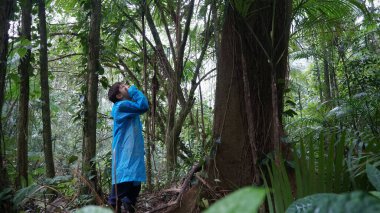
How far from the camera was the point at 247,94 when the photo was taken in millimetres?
2467

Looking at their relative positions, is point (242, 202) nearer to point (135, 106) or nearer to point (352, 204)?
point (352, 204)

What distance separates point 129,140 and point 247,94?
1378mm

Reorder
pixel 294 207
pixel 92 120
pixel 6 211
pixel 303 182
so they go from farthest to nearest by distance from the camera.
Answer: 1. pixel 92 120
2. pixel 6 211
3. pixel 303 182
4. pixel 294 207

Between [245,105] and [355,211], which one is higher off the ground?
[245,105]

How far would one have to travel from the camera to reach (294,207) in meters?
0.62

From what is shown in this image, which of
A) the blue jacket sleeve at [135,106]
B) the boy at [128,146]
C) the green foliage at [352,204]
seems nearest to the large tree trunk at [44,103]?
the boy at [128,146]

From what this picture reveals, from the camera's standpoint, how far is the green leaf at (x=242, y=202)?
10.0 inches

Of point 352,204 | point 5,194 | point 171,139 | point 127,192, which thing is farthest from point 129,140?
point 352,204

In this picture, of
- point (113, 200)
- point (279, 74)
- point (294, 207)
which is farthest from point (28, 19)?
point (294, 207)

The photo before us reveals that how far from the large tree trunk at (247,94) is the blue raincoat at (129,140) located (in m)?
0.93

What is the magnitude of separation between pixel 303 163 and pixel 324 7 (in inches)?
81.9

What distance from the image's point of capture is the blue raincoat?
3.28m

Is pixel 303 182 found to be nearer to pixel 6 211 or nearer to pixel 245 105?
pixel 245 105

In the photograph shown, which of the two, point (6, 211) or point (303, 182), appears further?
point (6, 211)
